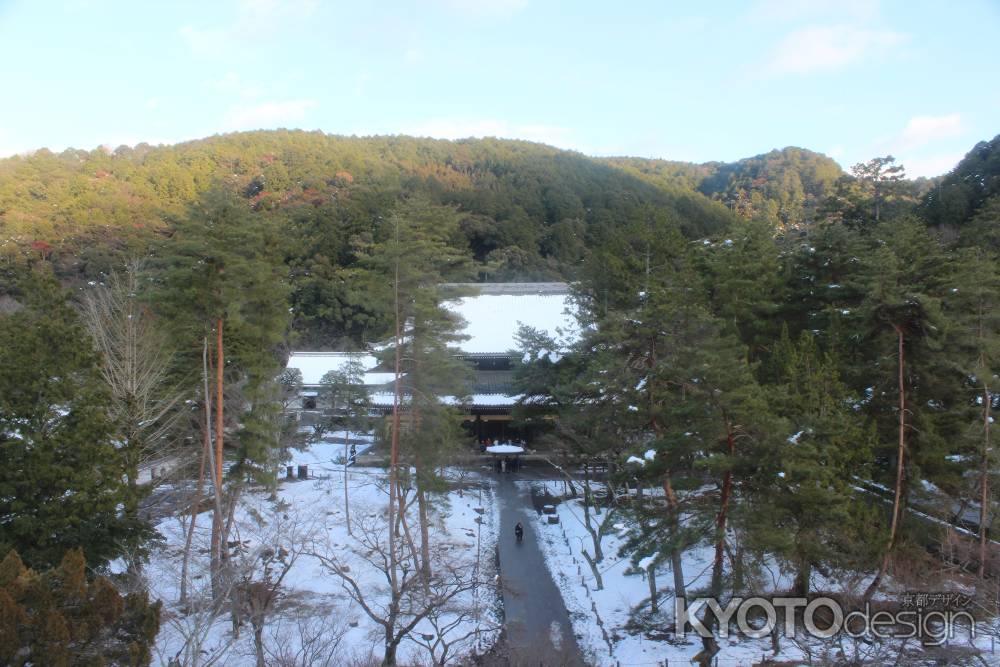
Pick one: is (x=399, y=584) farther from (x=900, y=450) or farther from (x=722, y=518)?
(x=900, y=450)

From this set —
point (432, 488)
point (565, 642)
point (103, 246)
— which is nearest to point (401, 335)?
point (432, 488)

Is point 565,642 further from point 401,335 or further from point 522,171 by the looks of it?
point 522,171

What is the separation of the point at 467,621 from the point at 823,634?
21.2 ft

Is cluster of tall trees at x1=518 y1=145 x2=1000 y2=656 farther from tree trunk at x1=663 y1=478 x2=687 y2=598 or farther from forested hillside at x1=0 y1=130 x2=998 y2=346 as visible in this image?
forested hillside at x1=0 y1=130 x2=998 y2=346

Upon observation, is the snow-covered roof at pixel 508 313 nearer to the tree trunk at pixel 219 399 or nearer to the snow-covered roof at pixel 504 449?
the snow-covered roof at pixel 504 449

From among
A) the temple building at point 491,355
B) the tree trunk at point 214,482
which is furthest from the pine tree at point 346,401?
the tree trunk at point 214,482

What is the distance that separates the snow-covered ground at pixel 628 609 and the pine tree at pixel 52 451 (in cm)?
859

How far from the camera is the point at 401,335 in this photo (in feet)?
42.7

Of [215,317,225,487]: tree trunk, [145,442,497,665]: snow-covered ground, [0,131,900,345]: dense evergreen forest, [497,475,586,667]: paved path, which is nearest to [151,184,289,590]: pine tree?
[215,317,225,487]: tree trunk

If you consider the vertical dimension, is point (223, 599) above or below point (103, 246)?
below

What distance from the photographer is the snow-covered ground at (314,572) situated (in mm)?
10188

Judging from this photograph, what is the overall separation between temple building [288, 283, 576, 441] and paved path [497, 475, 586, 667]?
6.07m

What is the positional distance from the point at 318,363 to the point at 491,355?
8893 mm

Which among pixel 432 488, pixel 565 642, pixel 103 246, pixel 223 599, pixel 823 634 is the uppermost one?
pixel 103 246
